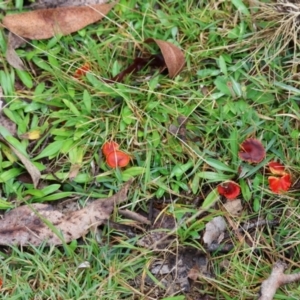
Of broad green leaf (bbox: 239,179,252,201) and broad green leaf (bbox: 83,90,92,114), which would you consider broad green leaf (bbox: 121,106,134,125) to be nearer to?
broad green leaf (bbox: 83,90,92,114)

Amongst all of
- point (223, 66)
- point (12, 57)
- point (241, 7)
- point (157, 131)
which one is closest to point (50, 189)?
point (157, 131)

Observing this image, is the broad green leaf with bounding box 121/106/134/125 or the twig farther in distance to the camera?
the broad green leaf with bounding box 121/106/134/125

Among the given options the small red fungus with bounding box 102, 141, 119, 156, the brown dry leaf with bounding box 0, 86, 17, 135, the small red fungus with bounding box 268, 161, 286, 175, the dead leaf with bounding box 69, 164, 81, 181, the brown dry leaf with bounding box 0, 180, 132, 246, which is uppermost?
→ the brown dry leaf with bounding box 0, 86, 17, 135

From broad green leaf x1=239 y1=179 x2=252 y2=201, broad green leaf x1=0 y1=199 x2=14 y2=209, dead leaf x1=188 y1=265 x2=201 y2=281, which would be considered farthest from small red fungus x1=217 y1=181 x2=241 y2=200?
broad green leaf x1=0 y1=199 x2=14 y2=209

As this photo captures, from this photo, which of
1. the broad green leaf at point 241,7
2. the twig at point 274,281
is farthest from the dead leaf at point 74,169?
the broad green leaf at point 241,7

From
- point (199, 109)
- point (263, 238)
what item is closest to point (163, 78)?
point (199, 109)

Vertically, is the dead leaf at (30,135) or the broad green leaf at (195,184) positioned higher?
the dead leaf at (30,135)

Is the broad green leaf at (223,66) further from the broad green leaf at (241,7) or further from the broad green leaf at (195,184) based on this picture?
the broad green leaf at (195,184)
